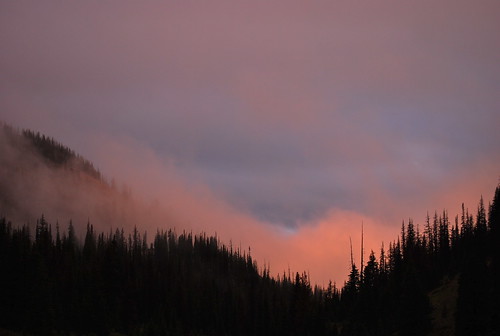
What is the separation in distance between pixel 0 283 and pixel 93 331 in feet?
87.4

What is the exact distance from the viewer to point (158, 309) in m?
166

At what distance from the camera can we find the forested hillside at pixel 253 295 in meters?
95.6

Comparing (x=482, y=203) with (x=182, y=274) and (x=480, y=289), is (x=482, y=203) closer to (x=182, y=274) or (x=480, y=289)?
(x=480, y=289)

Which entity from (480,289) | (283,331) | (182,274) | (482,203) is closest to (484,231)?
(482,203)

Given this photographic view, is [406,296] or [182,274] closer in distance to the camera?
[406,296]

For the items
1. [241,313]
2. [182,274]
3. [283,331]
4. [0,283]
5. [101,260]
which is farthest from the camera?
[182,274]

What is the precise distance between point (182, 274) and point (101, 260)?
1718 inches

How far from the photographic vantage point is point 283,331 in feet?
481

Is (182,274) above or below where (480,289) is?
above

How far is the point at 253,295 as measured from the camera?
180875 millimetres

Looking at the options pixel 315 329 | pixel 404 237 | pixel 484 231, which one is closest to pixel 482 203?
pixel 484 231

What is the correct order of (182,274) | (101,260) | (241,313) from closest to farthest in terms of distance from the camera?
(101,260) → (241,313) → (182,274)

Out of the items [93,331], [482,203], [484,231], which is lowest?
[93,331]

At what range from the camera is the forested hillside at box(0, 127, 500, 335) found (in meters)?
95.6
